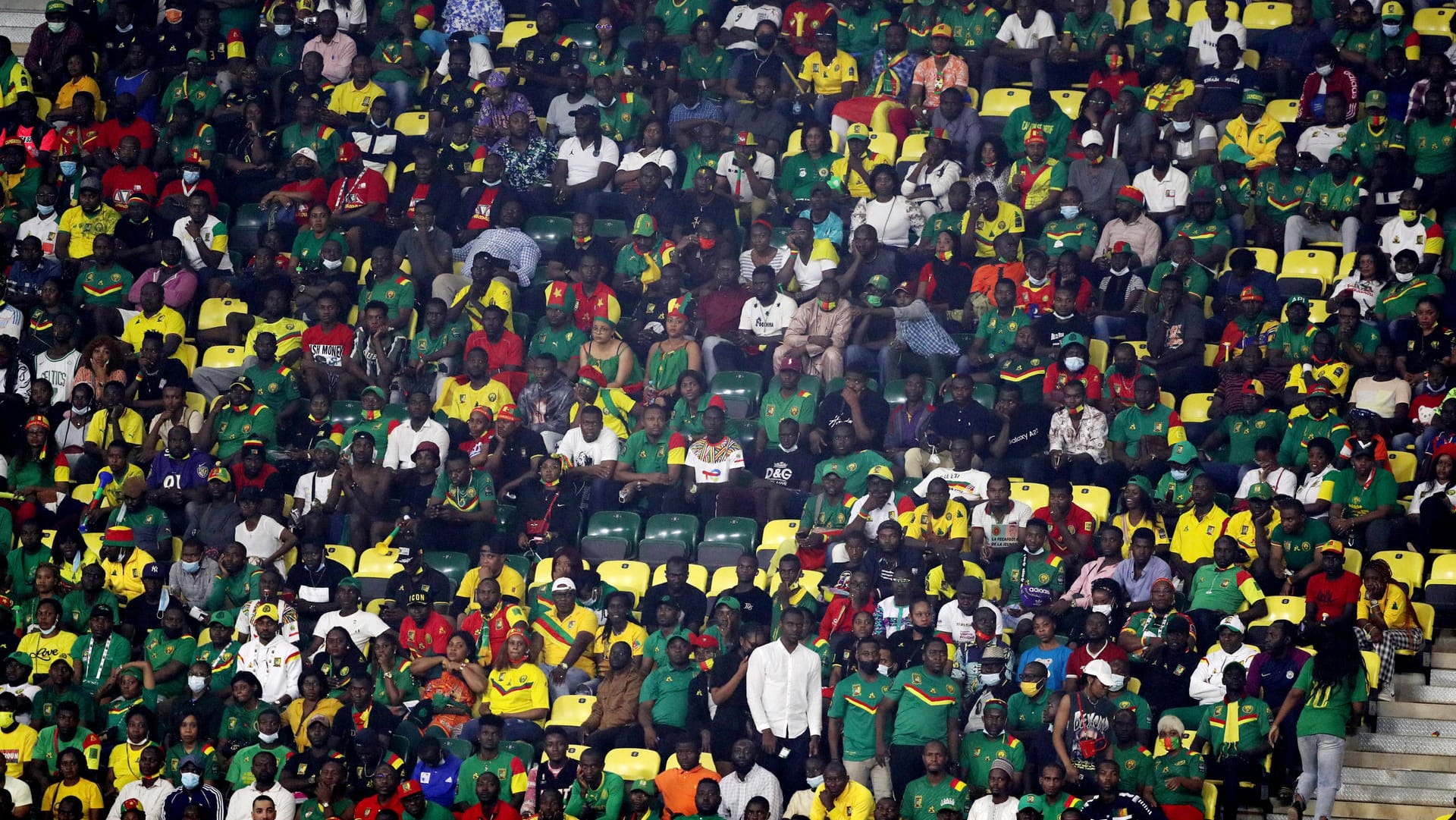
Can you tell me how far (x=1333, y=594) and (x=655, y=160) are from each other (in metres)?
7.77

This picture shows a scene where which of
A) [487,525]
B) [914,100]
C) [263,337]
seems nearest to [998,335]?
[914,100]

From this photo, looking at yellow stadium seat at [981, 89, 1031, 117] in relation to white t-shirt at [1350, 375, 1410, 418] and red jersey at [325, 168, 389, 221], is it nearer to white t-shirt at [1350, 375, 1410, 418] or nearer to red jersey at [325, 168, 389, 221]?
white t-shirt at [1350, 375, 1410, 418]

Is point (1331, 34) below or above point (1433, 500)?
above

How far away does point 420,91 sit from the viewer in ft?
70.6

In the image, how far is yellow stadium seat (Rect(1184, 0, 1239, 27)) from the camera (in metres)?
20.6

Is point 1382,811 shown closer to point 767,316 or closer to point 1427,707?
point 1427,707

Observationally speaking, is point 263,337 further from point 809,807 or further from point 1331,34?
point 1331,34

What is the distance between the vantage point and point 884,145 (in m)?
20.2

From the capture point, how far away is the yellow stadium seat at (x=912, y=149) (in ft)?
66.1

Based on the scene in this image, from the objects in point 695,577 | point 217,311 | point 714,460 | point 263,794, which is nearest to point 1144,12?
point 714,460

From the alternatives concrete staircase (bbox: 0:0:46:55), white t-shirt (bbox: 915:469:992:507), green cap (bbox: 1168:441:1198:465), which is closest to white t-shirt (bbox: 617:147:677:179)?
white t-shirt (bbox: 915:469:992:507)

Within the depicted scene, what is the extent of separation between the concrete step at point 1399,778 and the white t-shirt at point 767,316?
20.2 feet

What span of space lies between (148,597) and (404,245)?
418cm

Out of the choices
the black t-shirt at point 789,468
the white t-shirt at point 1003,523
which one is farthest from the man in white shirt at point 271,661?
the white t-shirt at point 1003,523
